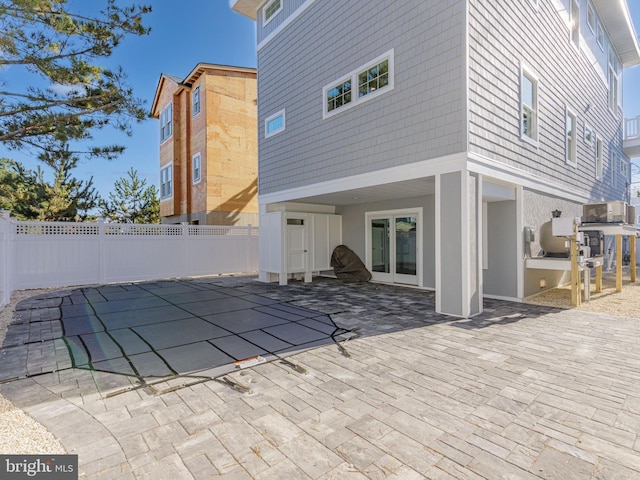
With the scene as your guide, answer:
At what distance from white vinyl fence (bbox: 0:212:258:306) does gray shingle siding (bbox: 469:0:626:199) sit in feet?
28.4

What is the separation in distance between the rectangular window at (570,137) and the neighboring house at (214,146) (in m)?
10.7

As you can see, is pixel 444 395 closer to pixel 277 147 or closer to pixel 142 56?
pixel 277 147

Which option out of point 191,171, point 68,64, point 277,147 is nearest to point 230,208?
point 191,171

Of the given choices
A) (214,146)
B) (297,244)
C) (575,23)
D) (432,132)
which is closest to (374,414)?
(432,132)

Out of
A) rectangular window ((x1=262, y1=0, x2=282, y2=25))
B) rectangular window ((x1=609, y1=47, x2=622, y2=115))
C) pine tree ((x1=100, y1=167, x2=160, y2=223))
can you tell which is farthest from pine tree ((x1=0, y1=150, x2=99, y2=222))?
rectangular window ((x1=609, y1=47, x2=622, y2=115))

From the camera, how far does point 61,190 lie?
16219mm

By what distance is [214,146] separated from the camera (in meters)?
13.2

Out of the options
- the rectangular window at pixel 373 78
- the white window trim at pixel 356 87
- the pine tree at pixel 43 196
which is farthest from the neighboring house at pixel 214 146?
the rectangular window at pixel 373 78

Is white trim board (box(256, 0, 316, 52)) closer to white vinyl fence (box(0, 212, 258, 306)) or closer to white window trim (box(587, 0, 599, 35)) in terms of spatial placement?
white vinyl fence (box(0, 212, 258, 306))

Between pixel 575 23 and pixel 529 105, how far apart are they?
4553mm

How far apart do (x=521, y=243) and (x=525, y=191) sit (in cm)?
113

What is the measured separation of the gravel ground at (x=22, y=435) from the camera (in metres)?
1.99

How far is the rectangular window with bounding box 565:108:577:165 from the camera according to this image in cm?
847

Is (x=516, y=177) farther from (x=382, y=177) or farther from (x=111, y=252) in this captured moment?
(x=111, y=252)
